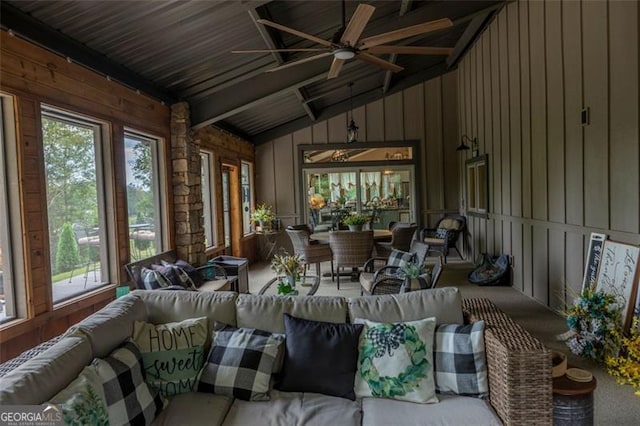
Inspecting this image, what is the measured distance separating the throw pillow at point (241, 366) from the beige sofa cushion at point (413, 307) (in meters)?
0.49

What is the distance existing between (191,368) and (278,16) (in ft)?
12.2

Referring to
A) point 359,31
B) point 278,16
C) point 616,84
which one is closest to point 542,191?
point 616,84

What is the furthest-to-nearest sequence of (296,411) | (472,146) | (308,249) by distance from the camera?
(472,146)
(308,249)
(296,411)

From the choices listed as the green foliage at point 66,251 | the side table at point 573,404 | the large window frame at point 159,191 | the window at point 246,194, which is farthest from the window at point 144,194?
the side table at point 573,404

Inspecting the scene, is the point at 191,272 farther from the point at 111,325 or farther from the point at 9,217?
the point at 111,325

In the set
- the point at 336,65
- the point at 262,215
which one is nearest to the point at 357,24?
the point at 336,65

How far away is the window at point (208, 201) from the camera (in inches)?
263

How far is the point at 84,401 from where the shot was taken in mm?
1538

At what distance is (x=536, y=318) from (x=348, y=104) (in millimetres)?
5834

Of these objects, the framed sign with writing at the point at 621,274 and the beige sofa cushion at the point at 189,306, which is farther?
the framed sign with writing at the point at 621,274

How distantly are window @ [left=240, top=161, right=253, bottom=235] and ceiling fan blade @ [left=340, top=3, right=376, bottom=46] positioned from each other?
5.19 meters

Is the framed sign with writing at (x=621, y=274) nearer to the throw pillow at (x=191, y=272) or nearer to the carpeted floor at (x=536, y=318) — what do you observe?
the carpeted floor at (x=536, y=318)

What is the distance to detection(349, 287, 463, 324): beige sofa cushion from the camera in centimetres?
222

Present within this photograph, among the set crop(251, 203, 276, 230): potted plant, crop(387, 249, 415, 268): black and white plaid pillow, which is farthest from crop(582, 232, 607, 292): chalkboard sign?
crop(251, 203, 276, 230): potted plant
